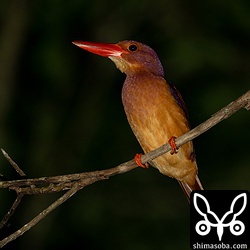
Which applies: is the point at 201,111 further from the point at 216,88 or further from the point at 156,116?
the point at 156,116

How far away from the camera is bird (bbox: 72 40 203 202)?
9.33ft

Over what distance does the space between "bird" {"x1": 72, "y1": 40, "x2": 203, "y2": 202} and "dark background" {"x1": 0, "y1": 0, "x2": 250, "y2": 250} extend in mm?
2204

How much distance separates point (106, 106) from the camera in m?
6.75

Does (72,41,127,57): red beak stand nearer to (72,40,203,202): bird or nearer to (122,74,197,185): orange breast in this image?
(72,40,203,202): bird

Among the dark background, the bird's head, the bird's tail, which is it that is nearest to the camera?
the bird's head

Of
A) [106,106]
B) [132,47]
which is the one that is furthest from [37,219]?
[106,106]

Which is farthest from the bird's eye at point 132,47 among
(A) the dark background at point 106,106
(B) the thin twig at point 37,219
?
(A) the dark background at point 106,106

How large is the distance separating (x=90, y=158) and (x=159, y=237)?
3.97 feet

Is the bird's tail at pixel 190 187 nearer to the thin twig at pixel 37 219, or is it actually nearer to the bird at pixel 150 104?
the bird at pixel 150 104

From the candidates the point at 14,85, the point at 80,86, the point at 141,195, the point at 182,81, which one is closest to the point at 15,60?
the point at 14,85

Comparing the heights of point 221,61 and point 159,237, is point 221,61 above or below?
above

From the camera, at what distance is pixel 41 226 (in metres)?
6.41

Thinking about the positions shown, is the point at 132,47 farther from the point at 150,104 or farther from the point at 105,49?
the point at 150,104

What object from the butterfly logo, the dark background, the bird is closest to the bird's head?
the bird
